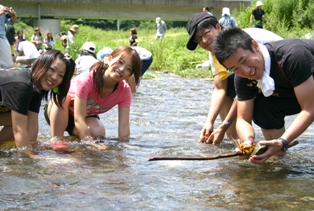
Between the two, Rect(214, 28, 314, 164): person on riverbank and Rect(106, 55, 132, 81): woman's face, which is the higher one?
Rect(214, 28, 314, 164): person on riverbank

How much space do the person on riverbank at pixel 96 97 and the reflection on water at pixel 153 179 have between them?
0.19m

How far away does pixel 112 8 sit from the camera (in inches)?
1492

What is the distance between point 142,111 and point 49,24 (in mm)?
31629

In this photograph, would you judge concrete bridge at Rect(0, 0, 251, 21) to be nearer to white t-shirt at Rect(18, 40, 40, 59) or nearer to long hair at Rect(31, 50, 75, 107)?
white t-shirt at Rect(18, 40, 40, 59)

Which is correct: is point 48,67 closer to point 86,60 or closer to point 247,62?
point 247,62

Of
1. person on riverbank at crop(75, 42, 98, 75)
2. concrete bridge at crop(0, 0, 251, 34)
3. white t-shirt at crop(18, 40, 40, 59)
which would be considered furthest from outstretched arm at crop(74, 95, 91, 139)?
concrete bridge at crop(0, 0, 251, 34)

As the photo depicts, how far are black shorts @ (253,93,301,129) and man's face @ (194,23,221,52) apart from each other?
2.06 ft

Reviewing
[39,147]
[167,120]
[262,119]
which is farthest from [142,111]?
[262,119]

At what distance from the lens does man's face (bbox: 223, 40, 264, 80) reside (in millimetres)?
3295

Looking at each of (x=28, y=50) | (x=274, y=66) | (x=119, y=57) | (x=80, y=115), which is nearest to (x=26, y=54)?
(x=28, y=50)

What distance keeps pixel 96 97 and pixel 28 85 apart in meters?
0.94

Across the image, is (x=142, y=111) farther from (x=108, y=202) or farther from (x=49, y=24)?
(x=49, y=24)

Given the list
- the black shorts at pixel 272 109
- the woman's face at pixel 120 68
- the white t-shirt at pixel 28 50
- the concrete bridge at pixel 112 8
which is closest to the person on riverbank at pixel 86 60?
the woman's face at pixel 120 68

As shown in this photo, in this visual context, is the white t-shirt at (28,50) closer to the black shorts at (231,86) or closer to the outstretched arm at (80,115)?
the outstretched arm at (80,115)
